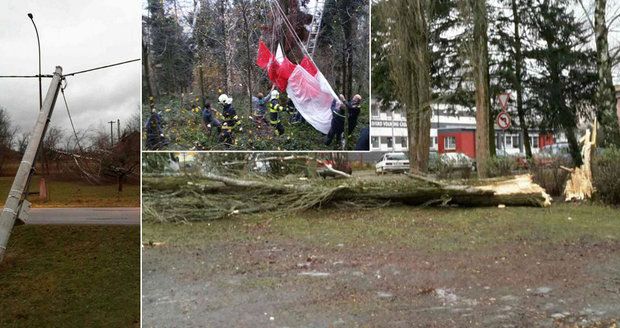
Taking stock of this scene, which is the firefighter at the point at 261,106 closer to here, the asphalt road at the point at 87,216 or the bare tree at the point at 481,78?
the asphalt road at the point at 87,216

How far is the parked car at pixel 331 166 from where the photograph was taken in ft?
14.5

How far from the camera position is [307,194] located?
4.57 metres

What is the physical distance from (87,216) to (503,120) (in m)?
4.22

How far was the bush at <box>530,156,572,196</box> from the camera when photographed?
5340mm

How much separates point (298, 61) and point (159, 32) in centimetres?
85

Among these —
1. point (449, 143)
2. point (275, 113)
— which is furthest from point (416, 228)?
point (275, 113)

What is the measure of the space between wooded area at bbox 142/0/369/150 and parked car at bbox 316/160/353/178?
1.15 metres

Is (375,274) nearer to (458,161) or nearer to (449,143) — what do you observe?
(449,143)

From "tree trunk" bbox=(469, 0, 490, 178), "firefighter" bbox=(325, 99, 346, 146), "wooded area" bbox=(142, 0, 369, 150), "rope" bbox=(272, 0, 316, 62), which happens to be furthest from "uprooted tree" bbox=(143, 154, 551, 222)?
"rope" bbox=(272, 0, 316, 62)

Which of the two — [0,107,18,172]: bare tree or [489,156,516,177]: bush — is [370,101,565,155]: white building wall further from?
[0,107,18,172]: bare tree

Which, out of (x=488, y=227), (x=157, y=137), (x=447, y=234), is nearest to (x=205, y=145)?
(x=157, y=137)

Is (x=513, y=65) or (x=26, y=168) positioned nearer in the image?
(x=26, y=168)

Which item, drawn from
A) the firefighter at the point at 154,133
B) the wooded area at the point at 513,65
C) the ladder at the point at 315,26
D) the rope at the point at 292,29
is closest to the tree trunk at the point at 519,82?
the wooded area at the point at 513,65

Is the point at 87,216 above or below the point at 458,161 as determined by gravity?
below
